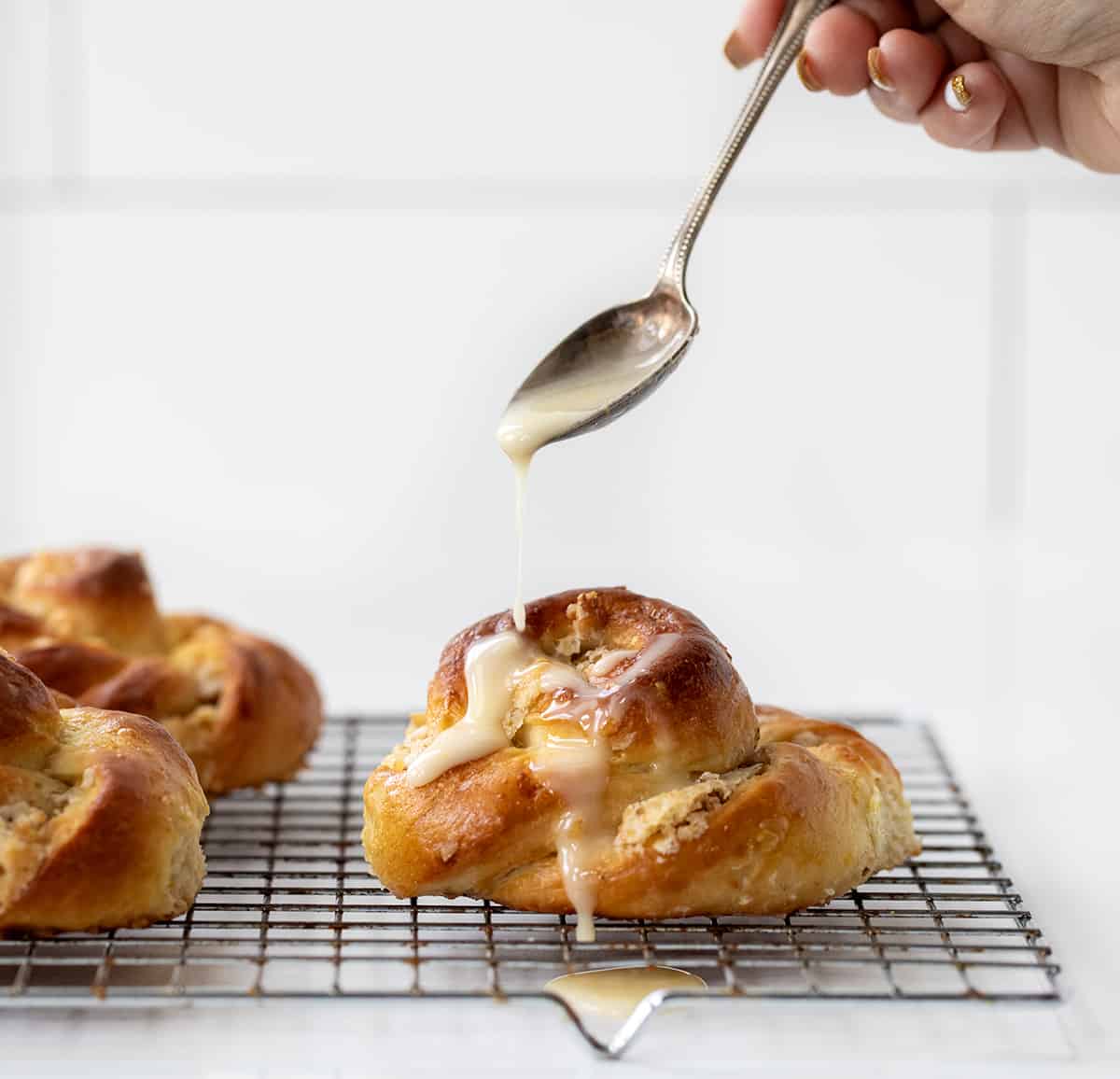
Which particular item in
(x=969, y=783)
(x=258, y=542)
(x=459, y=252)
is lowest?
(x=258, y=542)

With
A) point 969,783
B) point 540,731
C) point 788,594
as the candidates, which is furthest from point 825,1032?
point 788,594

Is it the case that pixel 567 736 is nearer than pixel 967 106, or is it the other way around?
pixel 567 736

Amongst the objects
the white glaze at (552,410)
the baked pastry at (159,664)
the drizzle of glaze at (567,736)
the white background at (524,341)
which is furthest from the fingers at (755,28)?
the white background at (524,341)

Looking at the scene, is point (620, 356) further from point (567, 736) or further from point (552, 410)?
point (567, 736)

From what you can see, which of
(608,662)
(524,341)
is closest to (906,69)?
(608,662)

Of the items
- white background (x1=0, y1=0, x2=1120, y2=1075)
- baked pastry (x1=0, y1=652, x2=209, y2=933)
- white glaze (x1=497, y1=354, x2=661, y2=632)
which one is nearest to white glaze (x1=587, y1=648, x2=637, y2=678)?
white glaze (x1=497, y1=354, x2=661, y2=632)

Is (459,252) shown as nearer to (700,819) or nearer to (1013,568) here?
(1013,568)
